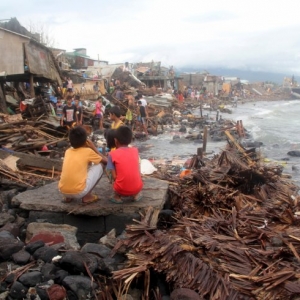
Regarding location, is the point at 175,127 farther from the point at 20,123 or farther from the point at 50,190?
the point at 50,190

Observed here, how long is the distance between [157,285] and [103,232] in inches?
59.3

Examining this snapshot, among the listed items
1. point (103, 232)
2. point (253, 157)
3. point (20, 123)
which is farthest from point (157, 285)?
point (20, 123)

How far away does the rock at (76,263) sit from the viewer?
3643mm

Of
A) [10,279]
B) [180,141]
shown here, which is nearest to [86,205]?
[10,279]

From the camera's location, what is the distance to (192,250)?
3.74 metres

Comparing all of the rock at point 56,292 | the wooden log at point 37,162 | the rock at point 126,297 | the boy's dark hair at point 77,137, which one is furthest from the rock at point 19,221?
the wooden log at point 37,162

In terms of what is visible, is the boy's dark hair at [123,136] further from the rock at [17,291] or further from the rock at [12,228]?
the rock at [17,291]

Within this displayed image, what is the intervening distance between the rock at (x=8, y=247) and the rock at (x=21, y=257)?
0.08m

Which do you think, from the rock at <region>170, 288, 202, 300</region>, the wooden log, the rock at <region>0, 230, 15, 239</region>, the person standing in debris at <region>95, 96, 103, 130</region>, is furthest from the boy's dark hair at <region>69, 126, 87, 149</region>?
the person standing in debris at <region>95, 96, 103, 130</region>

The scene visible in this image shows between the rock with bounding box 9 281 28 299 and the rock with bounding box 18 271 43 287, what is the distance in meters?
0.07

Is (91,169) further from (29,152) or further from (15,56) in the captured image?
(15,56)

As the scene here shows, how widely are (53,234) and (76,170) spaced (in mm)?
915

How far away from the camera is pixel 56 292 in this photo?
10.9 ft

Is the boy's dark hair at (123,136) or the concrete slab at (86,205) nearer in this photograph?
the concrete slab at (86,205)
